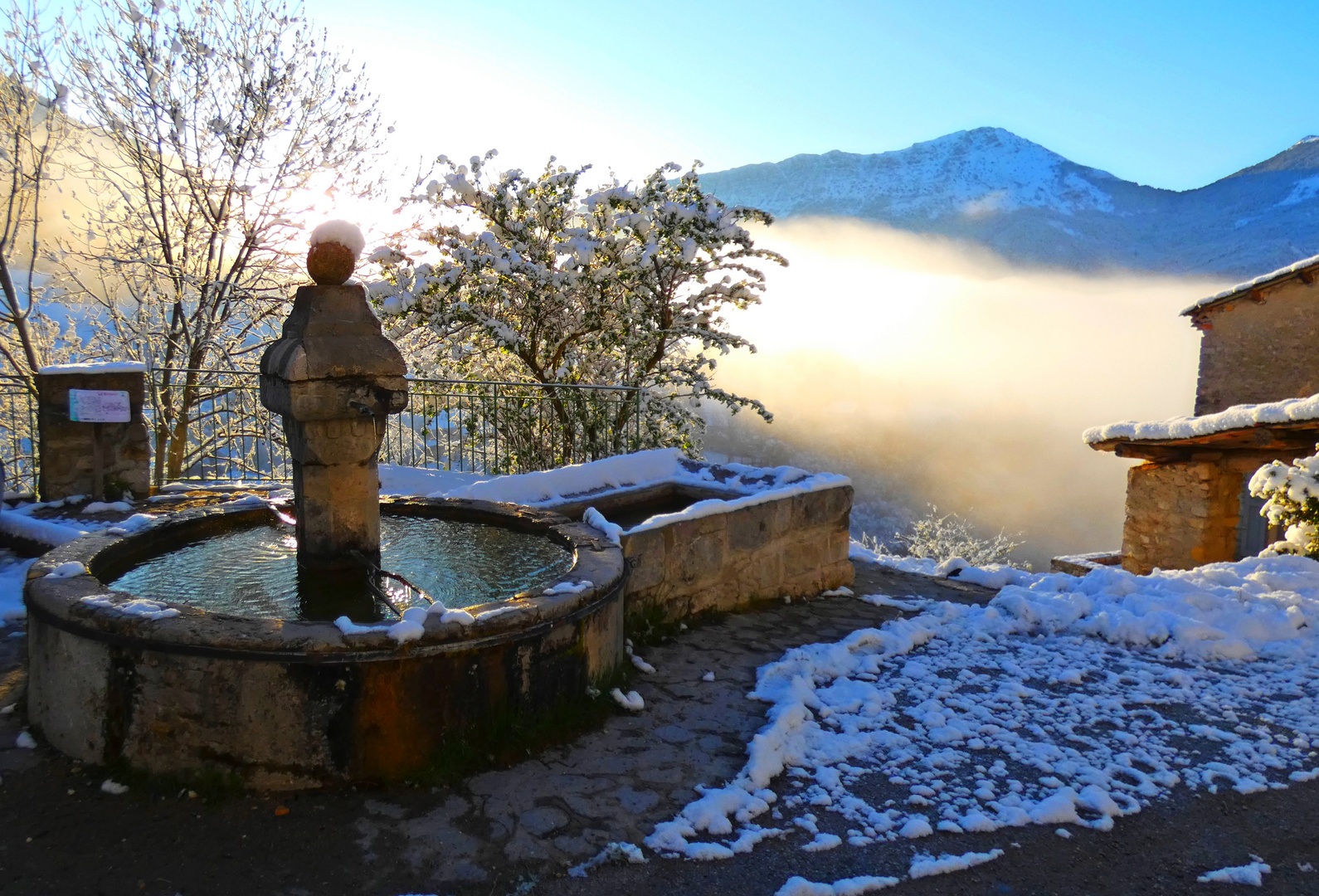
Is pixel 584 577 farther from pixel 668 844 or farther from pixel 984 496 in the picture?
pixel 984 496

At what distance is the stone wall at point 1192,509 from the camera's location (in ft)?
37.3

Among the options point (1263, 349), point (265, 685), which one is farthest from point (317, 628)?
point (1263, 349)

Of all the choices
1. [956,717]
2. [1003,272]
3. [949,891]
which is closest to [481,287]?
[956,717]

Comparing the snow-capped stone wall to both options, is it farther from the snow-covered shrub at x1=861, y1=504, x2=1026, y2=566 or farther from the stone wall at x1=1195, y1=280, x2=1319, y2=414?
the snow-covered shrub at x1=861, y1=504, x2=1026, y2=566

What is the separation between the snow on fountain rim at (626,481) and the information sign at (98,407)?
7.18 ft

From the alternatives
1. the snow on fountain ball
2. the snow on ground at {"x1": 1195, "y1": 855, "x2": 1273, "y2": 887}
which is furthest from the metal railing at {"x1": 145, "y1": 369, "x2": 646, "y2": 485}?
the snow on ground at {"x1": 1195, "y1": 855, "x2": 1273, "y2": 887}

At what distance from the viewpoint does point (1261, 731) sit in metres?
3.88

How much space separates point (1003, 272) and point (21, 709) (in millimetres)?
103935

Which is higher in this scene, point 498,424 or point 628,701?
point 498,424

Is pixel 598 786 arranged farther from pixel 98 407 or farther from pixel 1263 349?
pixel 1263 349

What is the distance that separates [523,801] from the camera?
3.07 metres

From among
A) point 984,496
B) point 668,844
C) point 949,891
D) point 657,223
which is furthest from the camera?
point 984,496

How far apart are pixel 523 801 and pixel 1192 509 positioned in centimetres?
1170

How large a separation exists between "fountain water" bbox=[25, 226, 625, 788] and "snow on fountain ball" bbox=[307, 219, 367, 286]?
1 centimetres
